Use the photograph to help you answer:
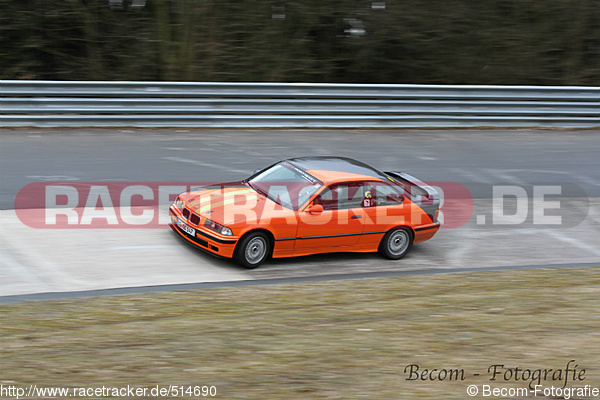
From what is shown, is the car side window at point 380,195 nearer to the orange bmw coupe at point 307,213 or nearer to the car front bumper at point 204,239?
the orange bmw coupe at point 307,213

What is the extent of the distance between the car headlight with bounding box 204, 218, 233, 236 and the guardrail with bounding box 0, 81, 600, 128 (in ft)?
25.5

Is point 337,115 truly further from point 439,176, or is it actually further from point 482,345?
point 482,345

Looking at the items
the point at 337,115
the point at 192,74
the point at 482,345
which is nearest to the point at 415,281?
the point at 482,345

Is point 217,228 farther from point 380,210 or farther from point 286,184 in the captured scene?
point 380,210

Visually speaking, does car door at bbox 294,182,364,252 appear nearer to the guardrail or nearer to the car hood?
the car hood

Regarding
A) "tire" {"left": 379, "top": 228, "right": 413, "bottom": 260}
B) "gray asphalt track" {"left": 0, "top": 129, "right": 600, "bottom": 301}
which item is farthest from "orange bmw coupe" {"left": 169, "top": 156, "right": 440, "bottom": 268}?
"gray asphalt track" {"left": 0, "top": 129, "right": 600, "bottom": 301}

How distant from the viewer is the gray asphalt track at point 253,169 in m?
8.79

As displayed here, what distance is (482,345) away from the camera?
6363 millimetres

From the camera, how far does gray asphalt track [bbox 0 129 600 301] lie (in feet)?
28.8

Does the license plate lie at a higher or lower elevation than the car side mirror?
lower

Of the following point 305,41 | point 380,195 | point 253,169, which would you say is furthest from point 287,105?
point 380,195

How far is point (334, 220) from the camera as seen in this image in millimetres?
9523

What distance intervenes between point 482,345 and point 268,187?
4.36 metres
